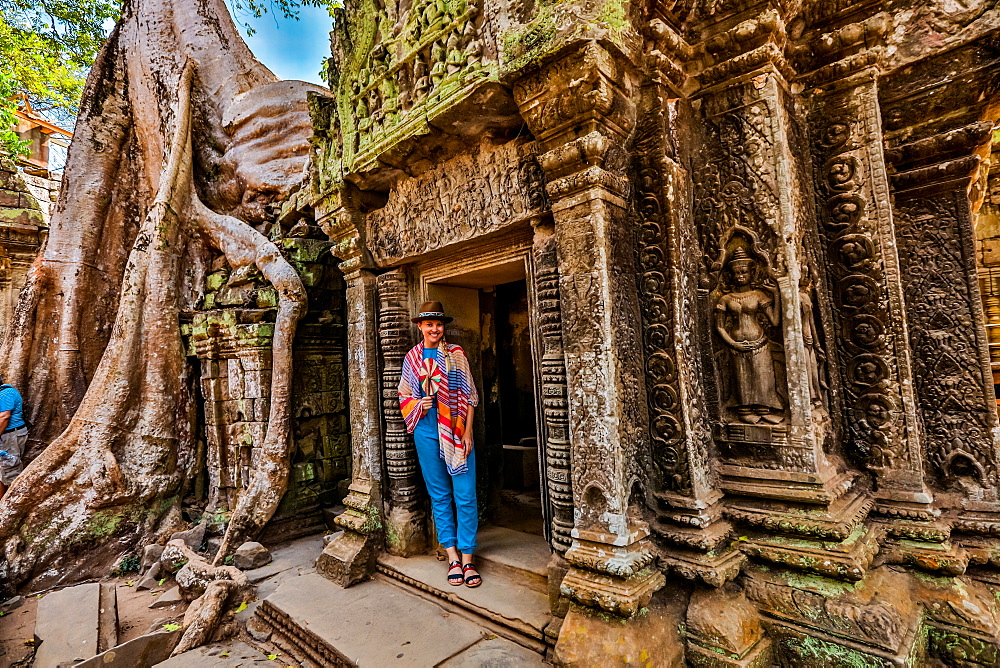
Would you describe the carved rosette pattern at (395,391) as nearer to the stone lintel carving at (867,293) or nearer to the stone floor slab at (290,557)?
the stone floor slab at (290,557)

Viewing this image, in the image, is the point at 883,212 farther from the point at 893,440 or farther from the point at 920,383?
the point at 893,440

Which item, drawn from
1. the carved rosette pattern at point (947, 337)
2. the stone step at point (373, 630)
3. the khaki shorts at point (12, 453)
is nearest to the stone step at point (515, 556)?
the stone step at point (373, 630)

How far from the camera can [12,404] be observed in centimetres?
528

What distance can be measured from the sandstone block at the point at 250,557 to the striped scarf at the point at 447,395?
1994 mm

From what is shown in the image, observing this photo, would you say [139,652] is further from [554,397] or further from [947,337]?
[947,337]

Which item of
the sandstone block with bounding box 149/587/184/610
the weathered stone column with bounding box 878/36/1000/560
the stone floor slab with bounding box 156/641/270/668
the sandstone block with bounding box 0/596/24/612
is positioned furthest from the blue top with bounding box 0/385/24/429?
the weathered stone column with bounding box 878/36/1000/560

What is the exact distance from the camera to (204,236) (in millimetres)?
5652

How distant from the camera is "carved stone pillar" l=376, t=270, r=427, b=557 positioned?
369 cm

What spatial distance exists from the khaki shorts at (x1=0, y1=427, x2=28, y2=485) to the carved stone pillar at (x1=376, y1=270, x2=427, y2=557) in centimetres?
484

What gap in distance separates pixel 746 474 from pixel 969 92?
2.46m

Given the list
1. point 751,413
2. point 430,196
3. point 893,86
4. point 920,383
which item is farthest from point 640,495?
point 893,86

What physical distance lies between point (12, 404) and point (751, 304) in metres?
7.58

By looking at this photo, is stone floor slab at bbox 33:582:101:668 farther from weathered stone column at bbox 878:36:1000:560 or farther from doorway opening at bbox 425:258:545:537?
weathered stone column at bbox 878:36:1000:560

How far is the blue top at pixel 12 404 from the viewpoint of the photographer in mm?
5242
